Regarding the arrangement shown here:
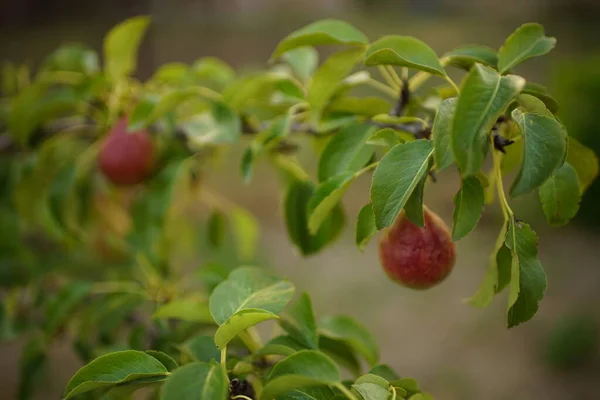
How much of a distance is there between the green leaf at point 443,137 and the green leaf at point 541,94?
89 mm

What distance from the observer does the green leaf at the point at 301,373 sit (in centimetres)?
34

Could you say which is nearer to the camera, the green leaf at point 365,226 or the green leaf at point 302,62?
the green leaf at point 365,226

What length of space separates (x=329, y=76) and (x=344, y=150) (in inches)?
3.0

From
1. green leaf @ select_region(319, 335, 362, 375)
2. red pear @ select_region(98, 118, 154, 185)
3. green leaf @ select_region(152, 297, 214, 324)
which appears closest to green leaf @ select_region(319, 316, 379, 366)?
green leaf @ select_region(319, 335, 362, 375)

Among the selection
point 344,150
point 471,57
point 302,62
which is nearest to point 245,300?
point 344,150

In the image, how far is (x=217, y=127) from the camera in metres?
0.64

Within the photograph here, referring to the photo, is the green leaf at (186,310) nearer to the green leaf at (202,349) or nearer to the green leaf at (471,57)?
the green leaf at (202,349)

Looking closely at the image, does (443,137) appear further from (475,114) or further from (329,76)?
(329,76)

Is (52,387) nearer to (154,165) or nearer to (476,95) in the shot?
(154,165)

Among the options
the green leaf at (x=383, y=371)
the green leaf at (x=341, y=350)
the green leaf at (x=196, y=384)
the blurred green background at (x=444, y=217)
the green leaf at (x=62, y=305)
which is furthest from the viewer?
the blurred green background at (x=444, y=217)

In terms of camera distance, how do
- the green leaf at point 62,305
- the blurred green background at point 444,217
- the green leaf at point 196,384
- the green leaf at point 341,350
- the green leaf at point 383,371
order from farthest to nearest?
1. the blurred green background at point 444,217
2. the green leaf at point 62,305
3. the green leaf at point 341,350
4. the green leaf at point 383,371
5. the green leaf at point 196,384

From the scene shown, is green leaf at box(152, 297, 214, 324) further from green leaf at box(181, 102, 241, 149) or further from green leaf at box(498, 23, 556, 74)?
green leaf at box(498, 23, 556, 74)

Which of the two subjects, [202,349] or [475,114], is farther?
[202,349]

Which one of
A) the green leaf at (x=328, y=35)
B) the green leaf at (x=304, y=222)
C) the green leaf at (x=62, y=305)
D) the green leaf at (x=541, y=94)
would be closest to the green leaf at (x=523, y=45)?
the green leaf at (x=541, y=94)
